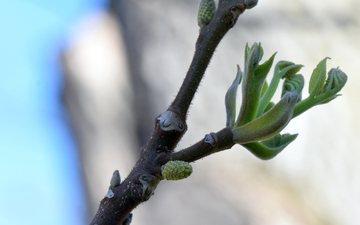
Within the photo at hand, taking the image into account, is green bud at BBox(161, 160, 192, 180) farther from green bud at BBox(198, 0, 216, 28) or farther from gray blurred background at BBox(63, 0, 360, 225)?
gray blurred background at BBox(63, 0, 360, 225)

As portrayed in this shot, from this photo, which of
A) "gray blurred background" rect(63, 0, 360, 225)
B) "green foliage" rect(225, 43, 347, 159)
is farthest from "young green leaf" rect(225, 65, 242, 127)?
"gray blurred background" rect(63, 0, 360, 225)

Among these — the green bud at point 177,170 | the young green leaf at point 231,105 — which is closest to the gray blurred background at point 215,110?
the young green leaf at point 231,105

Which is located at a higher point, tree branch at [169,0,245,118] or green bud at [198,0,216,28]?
green bud at [198,0,216,28]

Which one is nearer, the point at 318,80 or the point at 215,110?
the point at 318,80

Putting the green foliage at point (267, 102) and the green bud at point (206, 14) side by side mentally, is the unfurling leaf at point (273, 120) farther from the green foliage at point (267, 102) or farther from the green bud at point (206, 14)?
the green bud at point (206, 14)

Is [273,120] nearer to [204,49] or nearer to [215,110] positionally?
[204,49]

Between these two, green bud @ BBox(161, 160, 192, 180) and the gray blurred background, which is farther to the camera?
the gray blurred background

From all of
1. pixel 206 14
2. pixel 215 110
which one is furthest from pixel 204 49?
pixel 215 110
